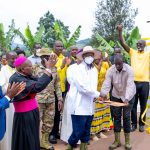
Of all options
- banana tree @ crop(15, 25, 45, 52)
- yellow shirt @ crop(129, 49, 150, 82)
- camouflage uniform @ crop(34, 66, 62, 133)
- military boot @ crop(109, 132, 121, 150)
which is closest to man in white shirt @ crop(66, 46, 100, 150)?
→ camouflage uniform @ crop(34, 66, 62, 133)

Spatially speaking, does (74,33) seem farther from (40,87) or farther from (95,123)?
(40,87)

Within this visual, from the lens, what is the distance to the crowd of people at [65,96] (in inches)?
180

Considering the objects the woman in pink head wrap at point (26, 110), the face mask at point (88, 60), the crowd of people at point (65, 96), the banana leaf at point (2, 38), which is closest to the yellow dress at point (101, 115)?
the crowd of people at point (65, 96)

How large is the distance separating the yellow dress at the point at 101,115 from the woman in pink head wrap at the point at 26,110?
250 centimetres

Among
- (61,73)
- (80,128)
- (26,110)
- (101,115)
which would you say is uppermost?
(61,73)

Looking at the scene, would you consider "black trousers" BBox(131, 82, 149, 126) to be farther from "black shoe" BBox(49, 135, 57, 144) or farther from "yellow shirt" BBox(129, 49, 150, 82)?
"black shoe" BBox(49, 135, 57, 144)

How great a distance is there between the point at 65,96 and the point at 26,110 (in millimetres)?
2348

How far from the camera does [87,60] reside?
5.62 m

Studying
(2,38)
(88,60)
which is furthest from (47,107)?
(2,38)

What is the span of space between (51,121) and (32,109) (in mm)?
1592

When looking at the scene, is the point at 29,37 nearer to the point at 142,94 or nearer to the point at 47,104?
the point at 142,94

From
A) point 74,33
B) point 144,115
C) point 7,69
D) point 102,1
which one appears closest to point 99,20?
point 102,1

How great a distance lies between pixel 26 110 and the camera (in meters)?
4.62

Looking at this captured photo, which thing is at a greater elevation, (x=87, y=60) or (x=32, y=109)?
(x=87, y=60)
